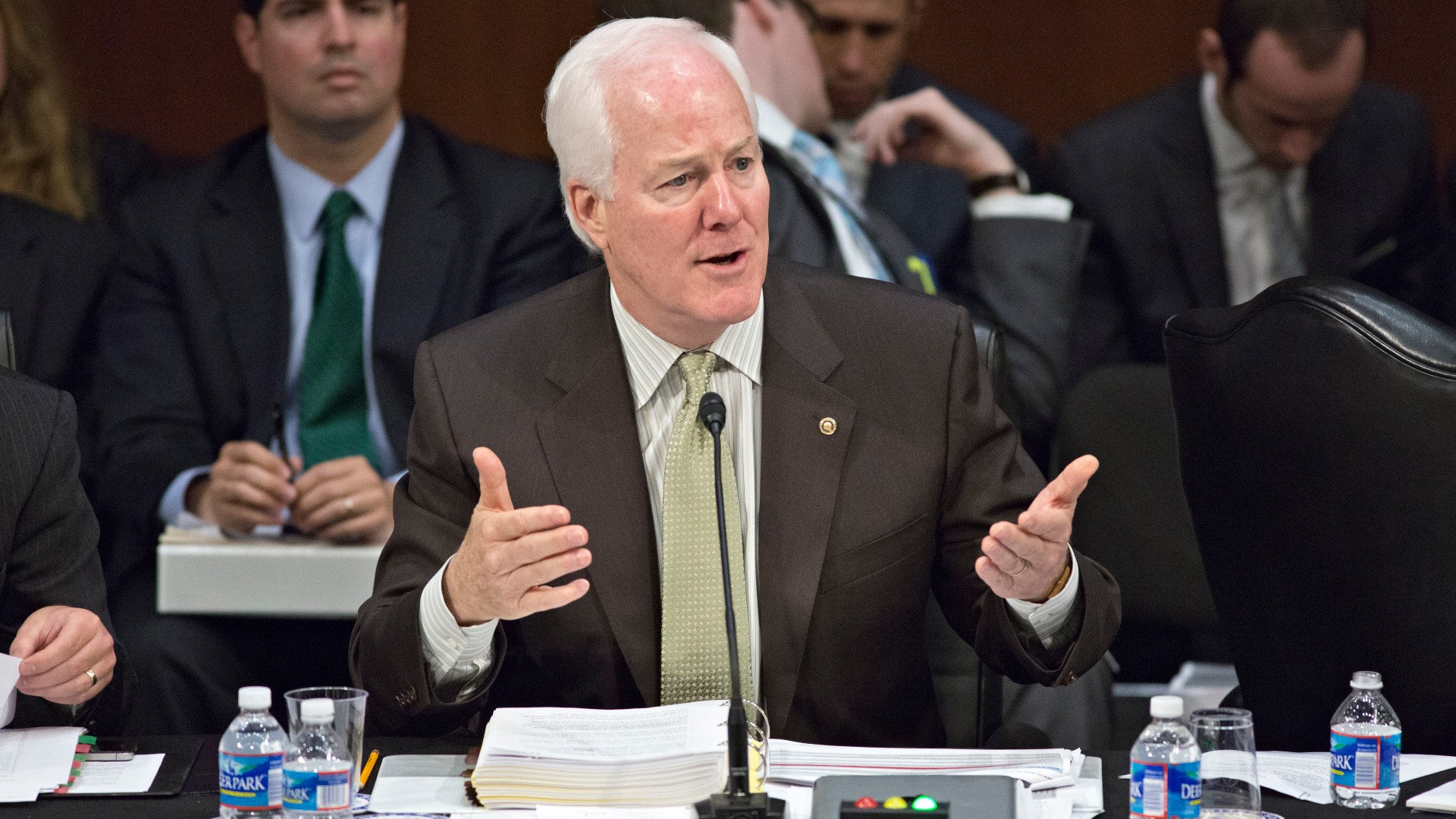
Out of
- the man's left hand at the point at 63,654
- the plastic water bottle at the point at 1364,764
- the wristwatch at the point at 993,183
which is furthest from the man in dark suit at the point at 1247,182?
the man's left hand at the point at 63,654

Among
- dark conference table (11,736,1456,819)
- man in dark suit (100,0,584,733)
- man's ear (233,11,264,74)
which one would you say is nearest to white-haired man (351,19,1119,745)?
dark conference table (11,736,1456,819)

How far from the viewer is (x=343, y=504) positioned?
2932 millimetres

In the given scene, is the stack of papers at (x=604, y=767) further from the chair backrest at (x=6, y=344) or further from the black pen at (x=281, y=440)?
the black pen at (x=281, y=440)

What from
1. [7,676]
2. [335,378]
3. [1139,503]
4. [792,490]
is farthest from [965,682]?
[335,378]

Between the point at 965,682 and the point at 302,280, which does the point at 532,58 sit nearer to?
the point at 302,280

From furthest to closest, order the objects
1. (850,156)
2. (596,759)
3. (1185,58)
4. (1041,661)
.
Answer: (1185,58)
(850,156)
(1041,661)
(596,759)

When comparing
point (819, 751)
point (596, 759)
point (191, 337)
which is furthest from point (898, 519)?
point (191, 337)

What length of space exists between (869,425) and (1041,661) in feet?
1.19

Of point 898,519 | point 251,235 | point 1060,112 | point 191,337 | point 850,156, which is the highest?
point 1060,112

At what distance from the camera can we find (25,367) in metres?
3.14

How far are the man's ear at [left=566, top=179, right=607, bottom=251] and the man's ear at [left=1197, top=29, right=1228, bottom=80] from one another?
2273 millimetres

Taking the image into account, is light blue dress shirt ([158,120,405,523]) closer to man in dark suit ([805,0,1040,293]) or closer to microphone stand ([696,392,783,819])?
man in dark suit ([805,0,1040,293])

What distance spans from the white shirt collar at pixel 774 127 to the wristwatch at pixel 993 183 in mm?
690

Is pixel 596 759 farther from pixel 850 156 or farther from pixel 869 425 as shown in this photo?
pixel 850 156
